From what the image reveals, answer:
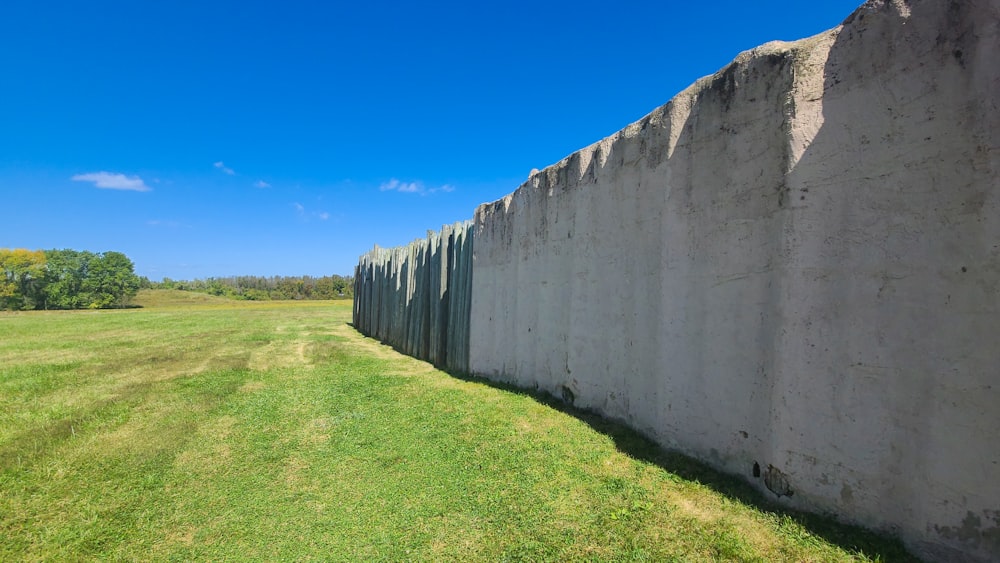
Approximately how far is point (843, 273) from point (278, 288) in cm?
9669

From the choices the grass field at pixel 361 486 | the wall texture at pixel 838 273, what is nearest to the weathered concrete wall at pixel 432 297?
the grass field at pixel 361 486

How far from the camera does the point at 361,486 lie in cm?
342

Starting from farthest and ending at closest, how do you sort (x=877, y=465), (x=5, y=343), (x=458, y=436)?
1. (x=5, y=343)
2. (x=458, y=436)
3. (x=877, y=465)

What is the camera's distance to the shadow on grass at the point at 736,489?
90.7 inches

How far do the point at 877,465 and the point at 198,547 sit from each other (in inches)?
169

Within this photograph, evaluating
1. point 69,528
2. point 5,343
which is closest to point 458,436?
point 69,528

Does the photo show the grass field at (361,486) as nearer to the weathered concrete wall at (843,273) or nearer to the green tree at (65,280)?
the weathered concrete wall at (843,273)

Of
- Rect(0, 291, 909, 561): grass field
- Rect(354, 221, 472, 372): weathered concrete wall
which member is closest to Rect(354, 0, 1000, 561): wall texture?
Rect(0, 291, 909, 561): grass field

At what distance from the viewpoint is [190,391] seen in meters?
6.65

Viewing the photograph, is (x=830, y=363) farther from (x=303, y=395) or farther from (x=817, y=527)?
(x=303, y=395)

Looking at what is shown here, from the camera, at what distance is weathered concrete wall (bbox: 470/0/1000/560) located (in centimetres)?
214

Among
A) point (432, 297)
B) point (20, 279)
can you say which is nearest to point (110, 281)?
point (20, 279)

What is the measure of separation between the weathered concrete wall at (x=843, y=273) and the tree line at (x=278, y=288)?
75.7 meters

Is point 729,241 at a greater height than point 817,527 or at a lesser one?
greater
